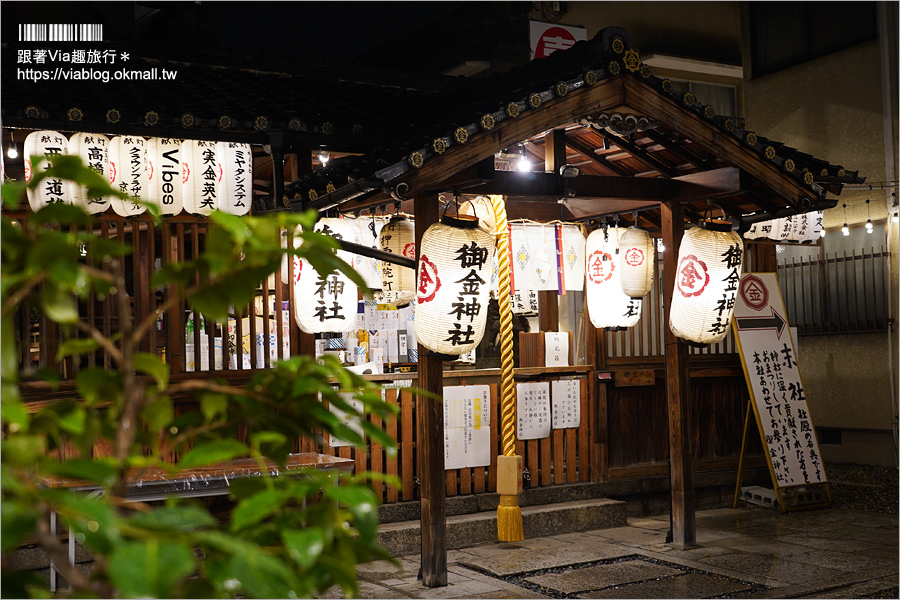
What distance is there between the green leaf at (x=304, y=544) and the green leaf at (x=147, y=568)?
0.75ft

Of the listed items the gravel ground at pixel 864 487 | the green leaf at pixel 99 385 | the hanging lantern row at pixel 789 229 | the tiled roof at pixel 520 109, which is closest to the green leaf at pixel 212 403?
the green leaf at pixel 99 385

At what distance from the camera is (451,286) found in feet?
24.1

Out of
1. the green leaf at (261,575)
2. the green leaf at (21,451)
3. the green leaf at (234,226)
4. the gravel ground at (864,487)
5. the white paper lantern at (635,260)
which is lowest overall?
the gravel ground at (864,487)

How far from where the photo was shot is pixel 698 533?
965 cm

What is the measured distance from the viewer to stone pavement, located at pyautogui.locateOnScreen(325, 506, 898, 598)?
740 centimetres

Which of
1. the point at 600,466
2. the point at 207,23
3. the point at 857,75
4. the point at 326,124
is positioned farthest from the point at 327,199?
the point at 857,75

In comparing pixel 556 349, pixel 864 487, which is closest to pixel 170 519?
pixel 556 349

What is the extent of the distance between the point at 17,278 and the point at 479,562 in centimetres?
760

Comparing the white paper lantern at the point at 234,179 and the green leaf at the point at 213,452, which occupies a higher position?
the white paper lantern at the point at 234,179

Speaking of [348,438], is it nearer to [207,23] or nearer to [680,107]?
[680,107]

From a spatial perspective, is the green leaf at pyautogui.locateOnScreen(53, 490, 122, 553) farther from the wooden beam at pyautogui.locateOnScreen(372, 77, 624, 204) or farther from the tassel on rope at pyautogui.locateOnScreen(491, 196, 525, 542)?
the tassel on rope at pyautogui.locateOnScreen(491, 196, 525, 542)

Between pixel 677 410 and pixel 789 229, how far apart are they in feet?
14.2

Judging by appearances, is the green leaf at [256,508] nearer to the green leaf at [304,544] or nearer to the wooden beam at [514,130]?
the green leaf at [304,544]

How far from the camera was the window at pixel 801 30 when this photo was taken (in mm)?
16016
